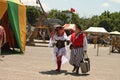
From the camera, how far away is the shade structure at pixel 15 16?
2090cm

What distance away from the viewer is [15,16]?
21.9m

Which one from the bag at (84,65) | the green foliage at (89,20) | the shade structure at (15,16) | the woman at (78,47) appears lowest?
the bag at (84,65)

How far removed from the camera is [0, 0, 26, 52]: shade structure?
68.6ft

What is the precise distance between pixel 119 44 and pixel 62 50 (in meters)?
21.4

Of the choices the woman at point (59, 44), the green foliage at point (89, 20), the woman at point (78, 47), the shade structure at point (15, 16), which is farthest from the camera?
the green foliage at point (89, 20)

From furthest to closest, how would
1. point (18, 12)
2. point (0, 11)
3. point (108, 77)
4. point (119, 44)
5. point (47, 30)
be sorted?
point (47, 30)
point (119, 44)
point (18, 12)
point (0, 11)
point (108, 77)

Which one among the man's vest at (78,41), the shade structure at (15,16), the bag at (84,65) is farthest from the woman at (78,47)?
the shade structure at (15,16)

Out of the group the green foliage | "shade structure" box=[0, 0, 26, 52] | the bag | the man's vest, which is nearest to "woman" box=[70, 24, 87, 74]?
the man's vest

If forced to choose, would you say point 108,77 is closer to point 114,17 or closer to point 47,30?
point 47,30

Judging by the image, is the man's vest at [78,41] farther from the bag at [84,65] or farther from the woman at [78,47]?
the bag at [84,65]

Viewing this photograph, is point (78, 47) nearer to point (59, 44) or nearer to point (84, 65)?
point (84, 65)

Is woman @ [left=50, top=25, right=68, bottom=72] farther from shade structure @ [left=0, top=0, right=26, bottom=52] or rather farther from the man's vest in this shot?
shade structure @ [left=0, top=0, right=26, bottom=52]

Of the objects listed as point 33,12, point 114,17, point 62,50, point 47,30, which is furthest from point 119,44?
point 114,17

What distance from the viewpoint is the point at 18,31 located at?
22156 millimetres
